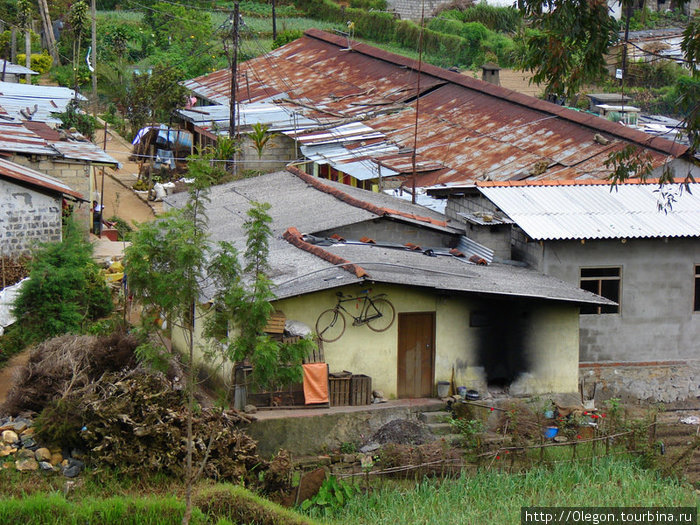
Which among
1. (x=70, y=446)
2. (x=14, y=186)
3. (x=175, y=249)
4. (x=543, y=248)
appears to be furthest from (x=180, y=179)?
(x=175, y=249)

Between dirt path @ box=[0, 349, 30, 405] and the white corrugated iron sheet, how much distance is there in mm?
8491

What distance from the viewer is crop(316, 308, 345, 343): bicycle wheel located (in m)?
15.4

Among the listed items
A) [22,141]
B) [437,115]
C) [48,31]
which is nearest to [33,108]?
[22,141]

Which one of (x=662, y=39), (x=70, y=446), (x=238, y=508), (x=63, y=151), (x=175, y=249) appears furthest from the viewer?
(x=662, y=39)

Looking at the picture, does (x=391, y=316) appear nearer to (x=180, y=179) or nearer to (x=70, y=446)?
(x=70, y=446)

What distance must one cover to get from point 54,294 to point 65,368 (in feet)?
12.1

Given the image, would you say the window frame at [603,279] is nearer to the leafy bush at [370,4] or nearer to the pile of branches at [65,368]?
the pile of branches at [65,368]

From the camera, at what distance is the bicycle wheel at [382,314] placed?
15.6 meters

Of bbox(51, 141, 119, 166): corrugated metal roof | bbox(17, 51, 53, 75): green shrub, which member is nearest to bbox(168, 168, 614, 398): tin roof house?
bbox(51, 141, 119, 166): corrugated metal roof

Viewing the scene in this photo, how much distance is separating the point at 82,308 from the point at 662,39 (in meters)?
37.7

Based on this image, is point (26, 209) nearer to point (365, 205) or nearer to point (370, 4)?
point (365, 205)

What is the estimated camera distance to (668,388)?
17.7 meters

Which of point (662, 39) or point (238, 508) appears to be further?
point (662, 39)

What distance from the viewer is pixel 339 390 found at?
15.2 m
